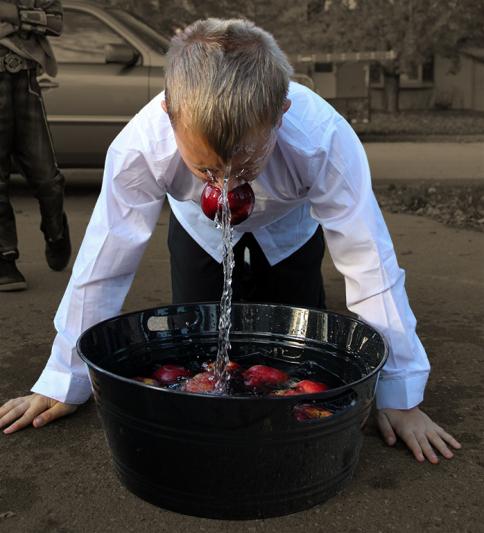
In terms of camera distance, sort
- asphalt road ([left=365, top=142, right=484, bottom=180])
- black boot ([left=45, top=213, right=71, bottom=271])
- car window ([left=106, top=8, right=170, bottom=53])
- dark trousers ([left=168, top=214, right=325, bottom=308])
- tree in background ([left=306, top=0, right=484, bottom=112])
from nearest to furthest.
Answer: dark trousers ([left=168, top=214, right=325, bottom=308]) → black boot ([left=45, top=213, right=71, bottom=271]) → car window ([left=106, top=8, right=170, bottom=53]) → asphalt road ([left=365, top=142, right=484, bottom=180]) → tree in background ([left=306, top=0, right=484, bottom=112])

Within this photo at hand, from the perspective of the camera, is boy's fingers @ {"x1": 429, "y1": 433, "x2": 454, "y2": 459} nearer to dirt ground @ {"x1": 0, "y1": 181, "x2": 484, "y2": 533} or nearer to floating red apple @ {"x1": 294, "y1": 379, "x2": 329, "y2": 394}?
dirt ground @ {"x1": 0, "y1": 181, "x2": 484, "y2": 533}

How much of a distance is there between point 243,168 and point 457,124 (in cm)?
1497

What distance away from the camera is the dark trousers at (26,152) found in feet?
12.5

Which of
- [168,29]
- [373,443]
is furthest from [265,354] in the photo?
[168,29]

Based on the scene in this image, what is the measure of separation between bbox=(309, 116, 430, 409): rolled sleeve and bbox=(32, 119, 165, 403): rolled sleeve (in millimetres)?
450

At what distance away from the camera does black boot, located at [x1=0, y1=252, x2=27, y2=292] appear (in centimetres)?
370

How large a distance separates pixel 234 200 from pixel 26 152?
7.94 feet

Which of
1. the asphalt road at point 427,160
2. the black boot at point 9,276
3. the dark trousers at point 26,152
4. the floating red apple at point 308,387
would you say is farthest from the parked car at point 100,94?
the floating red apple at point 308,387

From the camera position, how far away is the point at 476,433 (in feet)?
7.21

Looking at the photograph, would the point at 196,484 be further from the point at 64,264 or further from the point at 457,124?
the point at 457,124

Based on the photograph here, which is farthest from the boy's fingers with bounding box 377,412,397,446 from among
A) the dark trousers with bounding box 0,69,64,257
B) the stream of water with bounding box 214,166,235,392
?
the dark trousers with bounding box 0,69,64,257

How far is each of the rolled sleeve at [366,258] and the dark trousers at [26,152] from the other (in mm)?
2176

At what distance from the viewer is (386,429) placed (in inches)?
84.0

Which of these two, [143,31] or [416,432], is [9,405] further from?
[143,31]
